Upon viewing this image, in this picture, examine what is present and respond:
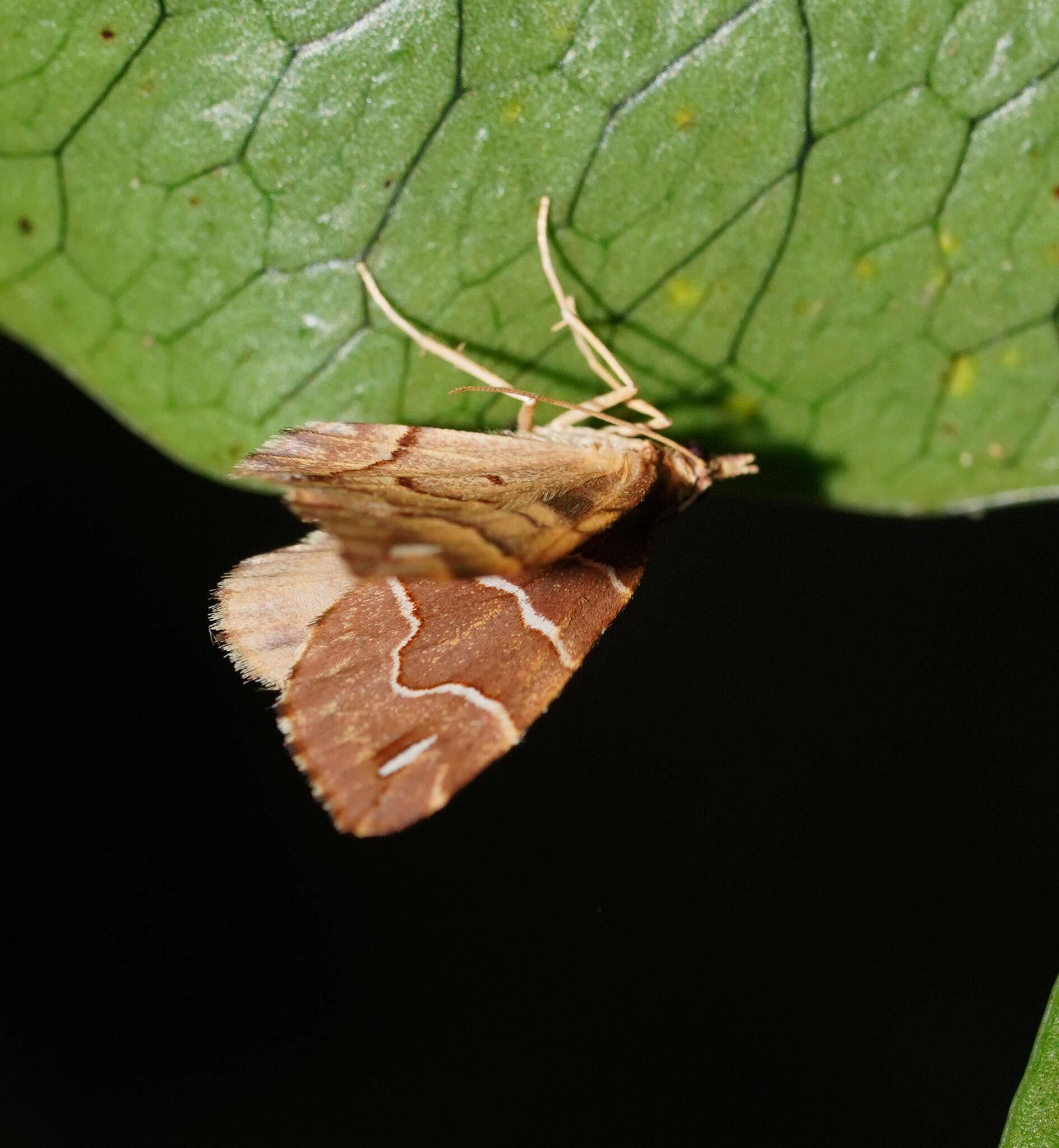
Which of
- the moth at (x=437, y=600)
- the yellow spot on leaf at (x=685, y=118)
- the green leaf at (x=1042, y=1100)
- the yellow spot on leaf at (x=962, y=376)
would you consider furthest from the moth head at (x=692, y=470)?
the green leaf at (x=1042, y=1100)

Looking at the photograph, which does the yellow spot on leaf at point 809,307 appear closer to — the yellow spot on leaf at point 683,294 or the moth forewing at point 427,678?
the yellow spot on leaf at point 683,294

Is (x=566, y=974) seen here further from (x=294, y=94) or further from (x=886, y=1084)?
(x=294, y=94)

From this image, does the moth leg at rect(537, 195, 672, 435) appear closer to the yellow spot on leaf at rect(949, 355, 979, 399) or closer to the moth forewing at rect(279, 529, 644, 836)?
the moth forewing at rect(279, 529, 644, 836)

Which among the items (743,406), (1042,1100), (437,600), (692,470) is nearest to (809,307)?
(743,406)

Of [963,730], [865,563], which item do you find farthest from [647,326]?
[963,730]

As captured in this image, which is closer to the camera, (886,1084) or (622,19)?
(622,19)

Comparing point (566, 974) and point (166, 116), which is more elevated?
point (166, 116)

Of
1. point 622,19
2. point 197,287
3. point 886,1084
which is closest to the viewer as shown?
point 622,19

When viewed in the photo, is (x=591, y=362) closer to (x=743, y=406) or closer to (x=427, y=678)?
(x=743, y=406)
